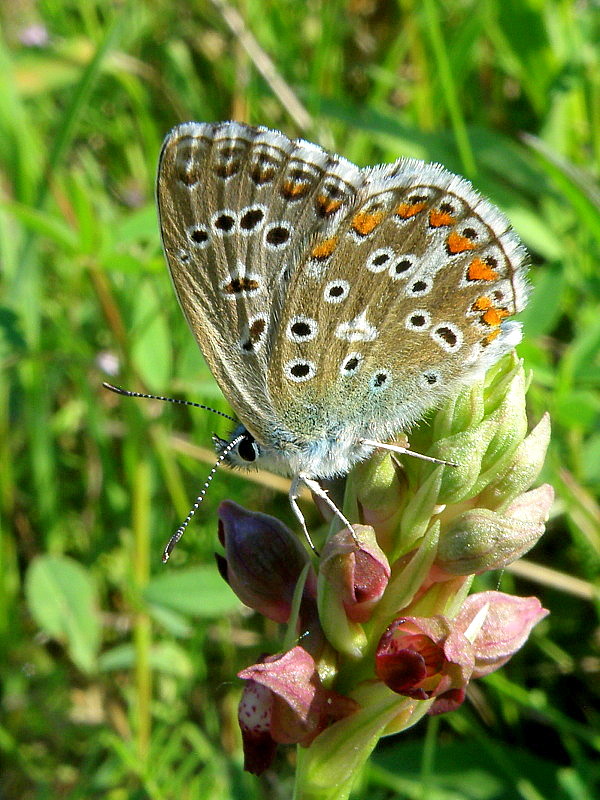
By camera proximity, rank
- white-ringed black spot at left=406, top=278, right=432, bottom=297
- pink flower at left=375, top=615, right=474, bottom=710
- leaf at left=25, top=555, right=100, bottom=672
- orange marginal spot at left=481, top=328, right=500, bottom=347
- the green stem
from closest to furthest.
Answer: pink flower at left=375, top=615, right=474, bottom=710 → orange marginal spot at left=481, top=328, right=500, bottom=347 → white-ringed black spot at left=406, top=278, right=432, bottom=297 → the green stem → leaf at left=25, top=555, right=100, bottom=672

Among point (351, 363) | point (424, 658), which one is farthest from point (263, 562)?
point (351, 363)

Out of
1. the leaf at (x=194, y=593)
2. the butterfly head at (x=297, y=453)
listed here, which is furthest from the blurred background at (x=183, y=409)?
the butterfly head at (x=297, y=453)

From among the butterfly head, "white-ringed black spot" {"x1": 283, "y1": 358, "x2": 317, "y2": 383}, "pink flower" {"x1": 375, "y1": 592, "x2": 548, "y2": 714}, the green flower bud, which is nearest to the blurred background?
the butterfly head

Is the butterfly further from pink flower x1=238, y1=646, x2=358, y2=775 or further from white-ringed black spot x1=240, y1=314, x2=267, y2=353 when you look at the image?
pink flower x1=238, y1=646, x2=358, y2=775

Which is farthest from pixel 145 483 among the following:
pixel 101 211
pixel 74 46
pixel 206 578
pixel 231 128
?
pixel 74 46

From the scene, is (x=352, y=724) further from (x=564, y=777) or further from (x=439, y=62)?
(x=439, y=62)

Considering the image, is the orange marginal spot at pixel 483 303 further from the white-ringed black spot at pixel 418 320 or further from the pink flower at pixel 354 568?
the pink flower at pixel 354 568
